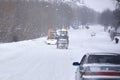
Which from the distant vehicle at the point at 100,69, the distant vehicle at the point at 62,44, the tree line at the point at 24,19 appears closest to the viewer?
the distant vehicle at the point at 100,69

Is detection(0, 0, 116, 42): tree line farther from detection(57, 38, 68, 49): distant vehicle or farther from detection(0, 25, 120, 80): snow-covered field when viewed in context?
detection(0, 25, 120, 80): snow-covered field

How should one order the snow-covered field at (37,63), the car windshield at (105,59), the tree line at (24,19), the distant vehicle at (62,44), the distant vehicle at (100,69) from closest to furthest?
the distant vehicle at (100,69)
the car windshield at (105,59)
the snow-covered field at (37,63)
the distant vehicle at (62,44)
the tree line at (24,19)

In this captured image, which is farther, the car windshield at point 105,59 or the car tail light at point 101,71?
the car windshield at point 105,59

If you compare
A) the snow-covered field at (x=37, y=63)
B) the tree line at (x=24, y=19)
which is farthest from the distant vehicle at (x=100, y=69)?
the tree line at (x=24, y=19)

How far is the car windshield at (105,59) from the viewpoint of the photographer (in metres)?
13.4

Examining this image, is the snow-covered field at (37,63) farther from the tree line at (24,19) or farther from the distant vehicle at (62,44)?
the tree line at (24,19)

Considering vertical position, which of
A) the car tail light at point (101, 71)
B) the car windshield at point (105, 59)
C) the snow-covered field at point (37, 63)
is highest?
the car windshield at point (105, 59)

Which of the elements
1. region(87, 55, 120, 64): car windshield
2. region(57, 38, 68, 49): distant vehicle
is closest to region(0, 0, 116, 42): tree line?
region(57, 38, 68, 49): distant vehicle

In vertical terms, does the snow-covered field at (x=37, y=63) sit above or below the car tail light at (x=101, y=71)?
below

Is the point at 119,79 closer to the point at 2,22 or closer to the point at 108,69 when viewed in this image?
the point at 108,69

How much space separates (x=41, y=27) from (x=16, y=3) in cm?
1904

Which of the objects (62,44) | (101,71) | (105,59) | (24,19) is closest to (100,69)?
(101,71)

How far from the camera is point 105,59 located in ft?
44.4

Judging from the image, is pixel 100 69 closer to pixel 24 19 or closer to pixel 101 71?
pixel 101 71
